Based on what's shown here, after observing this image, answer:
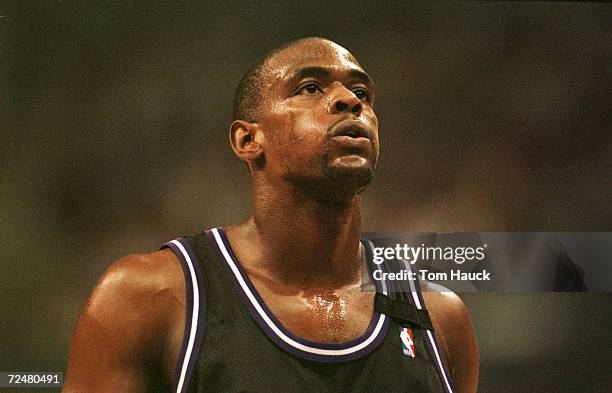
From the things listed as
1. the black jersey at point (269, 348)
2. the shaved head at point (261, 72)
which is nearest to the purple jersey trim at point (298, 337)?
the black jersey at point (269, 348)

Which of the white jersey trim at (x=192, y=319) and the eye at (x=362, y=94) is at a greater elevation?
the eye at (x=362, y=94)

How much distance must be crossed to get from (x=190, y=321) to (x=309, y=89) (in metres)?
0.36

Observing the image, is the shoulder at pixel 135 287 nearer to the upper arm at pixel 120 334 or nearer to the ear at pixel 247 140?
the upper arm at pixel 120 334

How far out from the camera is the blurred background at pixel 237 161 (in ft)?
3.84

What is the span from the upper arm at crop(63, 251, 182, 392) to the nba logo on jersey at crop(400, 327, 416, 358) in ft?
1.07

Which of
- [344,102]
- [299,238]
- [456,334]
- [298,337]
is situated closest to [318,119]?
[344,102]

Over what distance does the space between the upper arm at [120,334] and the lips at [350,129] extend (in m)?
0.31

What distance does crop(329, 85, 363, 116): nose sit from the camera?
1057 millimetres

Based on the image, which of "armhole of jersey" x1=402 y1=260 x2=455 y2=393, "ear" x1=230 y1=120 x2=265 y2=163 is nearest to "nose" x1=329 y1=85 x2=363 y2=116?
"ear" x1=230 y1=120 x2=265 y2=163

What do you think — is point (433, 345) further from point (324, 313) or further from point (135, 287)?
point (135, 287)

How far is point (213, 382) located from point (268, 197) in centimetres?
27

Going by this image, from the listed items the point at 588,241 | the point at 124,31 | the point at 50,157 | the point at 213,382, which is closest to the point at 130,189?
the point at 50,157

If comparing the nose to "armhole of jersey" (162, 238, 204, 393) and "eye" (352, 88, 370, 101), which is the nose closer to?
"eye" (352, 88, 370, 101)

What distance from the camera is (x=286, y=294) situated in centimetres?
108
